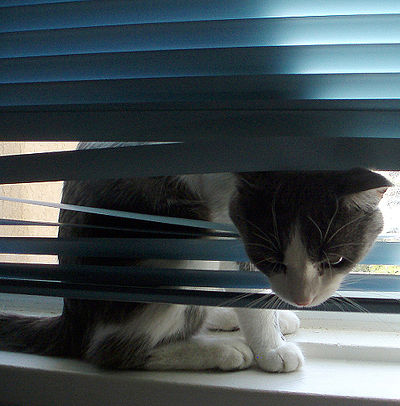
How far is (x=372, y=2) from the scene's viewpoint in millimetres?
689

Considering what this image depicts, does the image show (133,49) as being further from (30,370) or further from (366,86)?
(30,370)

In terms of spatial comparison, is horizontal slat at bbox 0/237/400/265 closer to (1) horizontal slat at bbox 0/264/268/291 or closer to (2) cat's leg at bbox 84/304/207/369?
(1) horizontal slat at bbox 0/264/268/291

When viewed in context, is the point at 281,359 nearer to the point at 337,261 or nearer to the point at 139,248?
the point at 337,261

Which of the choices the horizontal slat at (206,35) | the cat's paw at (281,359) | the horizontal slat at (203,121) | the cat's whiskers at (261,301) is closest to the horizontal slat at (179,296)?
the cat's whiskers at (261,301)

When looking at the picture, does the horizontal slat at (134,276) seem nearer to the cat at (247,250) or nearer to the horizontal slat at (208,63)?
the cat at (247,250)

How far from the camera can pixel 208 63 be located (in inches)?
30.8

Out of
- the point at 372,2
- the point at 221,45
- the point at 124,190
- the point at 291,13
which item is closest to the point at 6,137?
the point at 124,190

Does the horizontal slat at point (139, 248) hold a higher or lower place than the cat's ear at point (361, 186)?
lower

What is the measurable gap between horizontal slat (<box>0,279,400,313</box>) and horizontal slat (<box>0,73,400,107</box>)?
32cm

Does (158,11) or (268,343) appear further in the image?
(268,343)

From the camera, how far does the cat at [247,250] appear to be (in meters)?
0.92

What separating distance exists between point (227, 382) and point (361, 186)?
1.39 ft

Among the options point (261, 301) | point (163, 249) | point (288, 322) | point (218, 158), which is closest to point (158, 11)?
point (218, 158)

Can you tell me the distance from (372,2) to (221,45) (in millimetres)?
219
